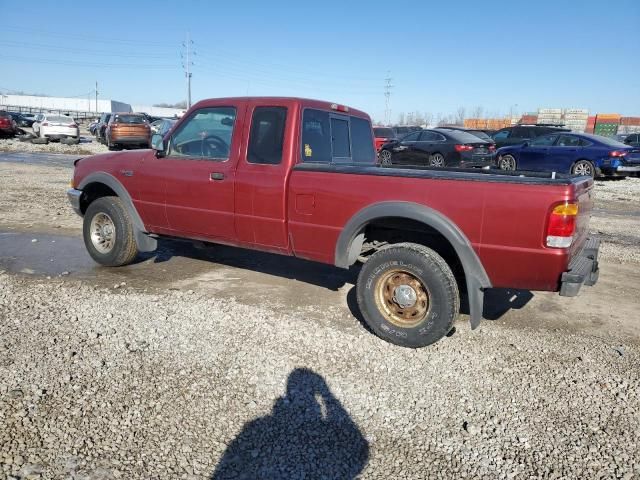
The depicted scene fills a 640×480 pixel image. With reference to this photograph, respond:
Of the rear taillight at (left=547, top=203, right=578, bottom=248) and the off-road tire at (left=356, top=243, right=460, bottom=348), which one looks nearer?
the rear taillight at (left=547, top=203, right=578, bottom=248)

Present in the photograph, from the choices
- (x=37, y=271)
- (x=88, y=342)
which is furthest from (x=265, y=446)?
(x=37, y=271)

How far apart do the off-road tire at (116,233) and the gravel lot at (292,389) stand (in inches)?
22.4

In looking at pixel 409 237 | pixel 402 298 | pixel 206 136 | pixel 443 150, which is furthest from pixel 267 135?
pixel 443 150

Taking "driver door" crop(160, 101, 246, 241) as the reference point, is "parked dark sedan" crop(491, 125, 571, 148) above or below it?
above

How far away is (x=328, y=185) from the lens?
166 inches

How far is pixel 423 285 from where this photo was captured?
3.96 meters

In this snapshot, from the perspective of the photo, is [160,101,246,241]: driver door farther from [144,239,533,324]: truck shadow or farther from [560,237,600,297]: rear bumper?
[560,237,600,297]: rear bumper

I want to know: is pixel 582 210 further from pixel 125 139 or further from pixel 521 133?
pixel 125 139

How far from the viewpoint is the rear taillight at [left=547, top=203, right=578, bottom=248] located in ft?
11.1

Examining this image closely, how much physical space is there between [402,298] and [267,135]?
1935mm

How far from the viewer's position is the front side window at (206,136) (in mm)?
4910

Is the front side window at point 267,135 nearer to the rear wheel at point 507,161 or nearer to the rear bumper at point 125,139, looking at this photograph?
the rear wheel at point 507,161

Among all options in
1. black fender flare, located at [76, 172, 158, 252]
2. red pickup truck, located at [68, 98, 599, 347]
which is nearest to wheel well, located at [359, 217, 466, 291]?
red pickup truck, located at [68, 98, 599, 347]

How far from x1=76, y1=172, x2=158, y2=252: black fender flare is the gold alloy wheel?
2895mm
